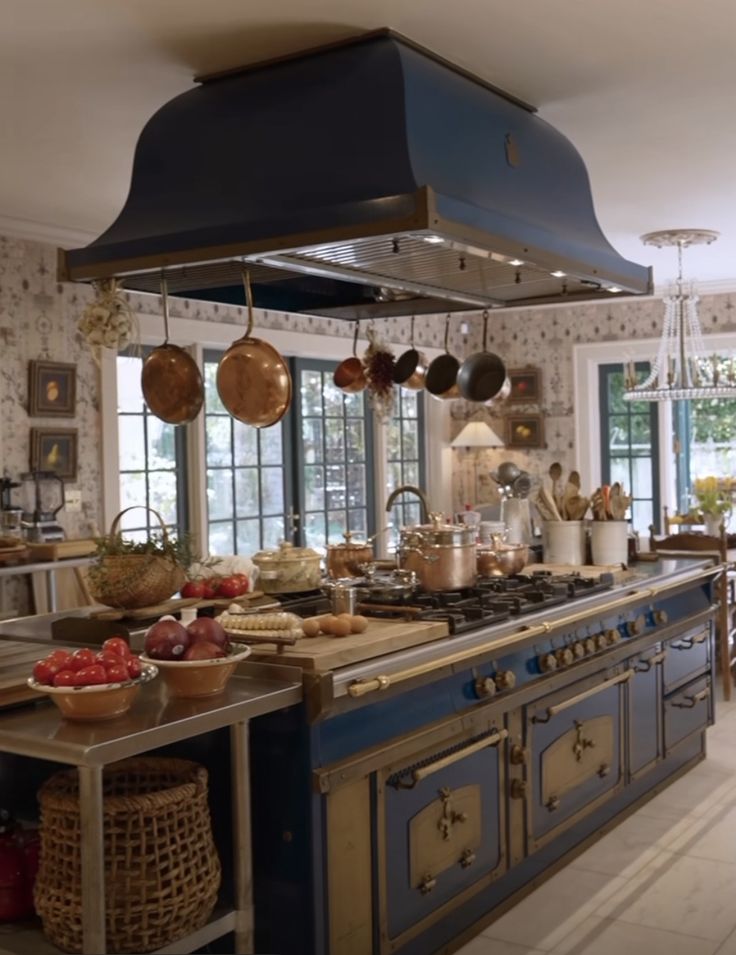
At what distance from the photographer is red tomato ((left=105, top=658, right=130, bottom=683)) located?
240 centimetres

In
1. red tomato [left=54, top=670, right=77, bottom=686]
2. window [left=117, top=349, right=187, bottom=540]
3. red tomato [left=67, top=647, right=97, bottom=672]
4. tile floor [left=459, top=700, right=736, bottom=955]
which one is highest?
window [left=117, top=349, right=187, bottom=540]

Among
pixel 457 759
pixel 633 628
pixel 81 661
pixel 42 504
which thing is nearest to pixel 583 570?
pixel 633 628

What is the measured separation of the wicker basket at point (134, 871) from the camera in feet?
7.98

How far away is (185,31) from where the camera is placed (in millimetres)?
3271

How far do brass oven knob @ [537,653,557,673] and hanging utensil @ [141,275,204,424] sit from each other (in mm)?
→ 1427

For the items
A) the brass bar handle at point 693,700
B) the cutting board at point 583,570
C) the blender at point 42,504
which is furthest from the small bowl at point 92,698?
the blender at point 42,504

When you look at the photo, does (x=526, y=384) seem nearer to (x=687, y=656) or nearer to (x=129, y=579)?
(x=687, y=656)

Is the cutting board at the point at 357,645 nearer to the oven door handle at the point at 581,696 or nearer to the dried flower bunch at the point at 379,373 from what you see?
the oven door handle at the point at 581,696

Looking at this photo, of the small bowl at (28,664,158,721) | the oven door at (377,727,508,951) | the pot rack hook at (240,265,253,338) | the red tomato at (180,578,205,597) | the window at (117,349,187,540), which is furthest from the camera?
the window at (117,349,187,540)

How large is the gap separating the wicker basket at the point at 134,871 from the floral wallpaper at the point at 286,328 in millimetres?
3661

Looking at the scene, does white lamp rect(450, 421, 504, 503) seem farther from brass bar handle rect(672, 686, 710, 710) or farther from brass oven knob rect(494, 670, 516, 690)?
brass oven knob rect(494, 670, 516, 690)

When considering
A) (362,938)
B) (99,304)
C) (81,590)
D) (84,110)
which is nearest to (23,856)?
(362,938)

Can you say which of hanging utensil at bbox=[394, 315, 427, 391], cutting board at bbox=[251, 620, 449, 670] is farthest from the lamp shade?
cutting board at bbox=[251, 620, 449, 670]

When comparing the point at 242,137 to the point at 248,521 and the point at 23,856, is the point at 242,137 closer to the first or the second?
the point at 23,856
